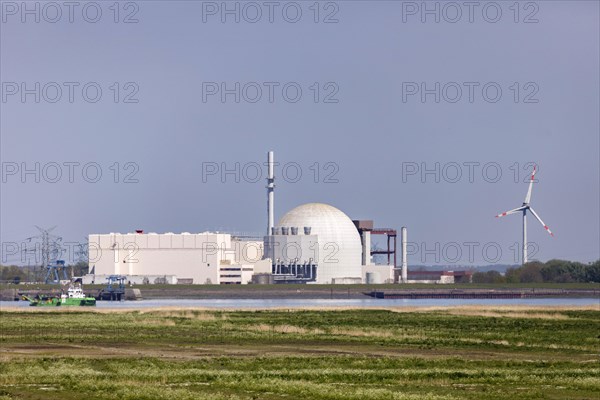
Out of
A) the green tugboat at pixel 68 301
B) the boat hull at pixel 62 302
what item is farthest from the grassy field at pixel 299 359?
the green tugboat at pixel 68 301

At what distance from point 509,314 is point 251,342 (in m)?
51.4

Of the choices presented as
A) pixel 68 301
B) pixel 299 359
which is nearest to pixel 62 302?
pixel 68 301

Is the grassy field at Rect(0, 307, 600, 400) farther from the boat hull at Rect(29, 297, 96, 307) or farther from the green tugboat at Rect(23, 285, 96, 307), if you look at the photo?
the green tugboat at Rect(23, 285, 96, 307)

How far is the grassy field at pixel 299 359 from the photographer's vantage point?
45.0m

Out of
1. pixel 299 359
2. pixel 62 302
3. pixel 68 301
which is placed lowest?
pixel 299 359

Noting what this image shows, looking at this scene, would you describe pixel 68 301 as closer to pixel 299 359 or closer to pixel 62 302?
pixel 62 302

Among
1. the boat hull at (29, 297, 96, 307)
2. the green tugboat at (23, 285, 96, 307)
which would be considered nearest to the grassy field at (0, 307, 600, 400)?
the boat hull at (29, 297, 96, 307)

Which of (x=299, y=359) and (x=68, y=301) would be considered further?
(x=68, y=301)

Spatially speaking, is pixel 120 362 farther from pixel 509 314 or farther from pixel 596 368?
pixel 509 314

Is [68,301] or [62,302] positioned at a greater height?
[68,301]

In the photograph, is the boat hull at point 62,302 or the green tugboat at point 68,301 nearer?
the boat hull at point 62,302

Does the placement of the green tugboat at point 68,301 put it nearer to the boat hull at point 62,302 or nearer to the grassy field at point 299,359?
the boat hull at point 62,302

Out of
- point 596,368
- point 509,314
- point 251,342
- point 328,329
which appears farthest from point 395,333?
point 509,314

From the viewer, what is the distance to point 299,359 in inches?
2361
